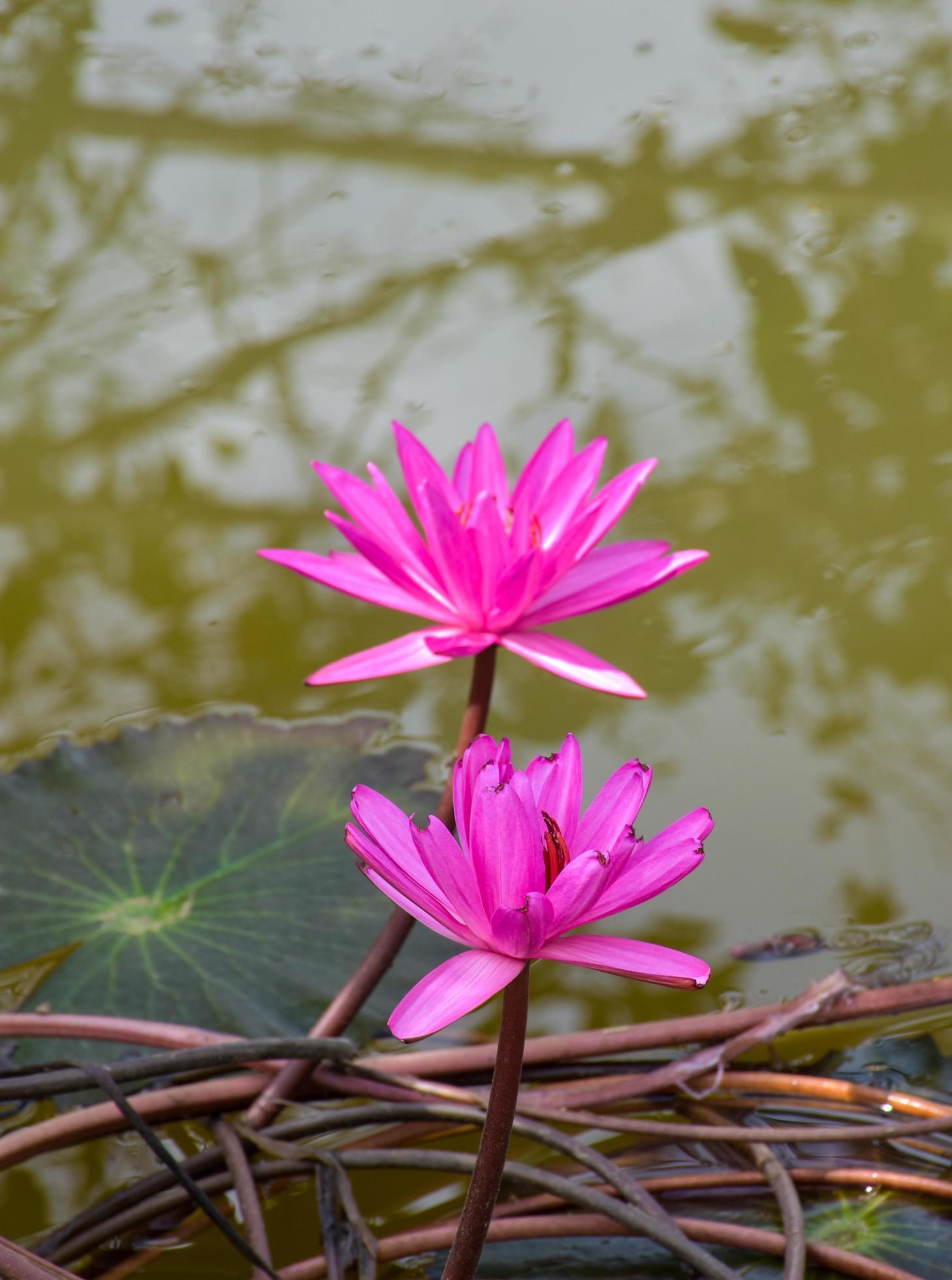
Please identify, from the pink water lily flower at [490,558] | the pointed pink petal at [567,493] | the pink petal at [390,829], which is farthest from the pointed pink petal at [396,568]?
the pink petal at [390,829]

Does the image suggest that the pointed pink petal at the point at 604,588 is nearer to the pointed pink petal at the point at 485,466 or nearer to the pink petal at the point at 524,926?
the pointed pink petal at the point at 485,466

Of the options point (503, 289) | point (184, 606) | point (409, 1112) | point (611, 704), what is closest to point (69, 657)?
point (184, 606)

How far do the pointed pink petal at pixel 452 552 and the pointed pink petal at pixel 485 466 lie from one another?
11cm

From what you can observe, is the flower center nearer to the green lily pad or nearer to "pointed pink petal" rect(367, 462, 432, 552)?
"pointed pink petal" rect(367, 462, 432, 552)

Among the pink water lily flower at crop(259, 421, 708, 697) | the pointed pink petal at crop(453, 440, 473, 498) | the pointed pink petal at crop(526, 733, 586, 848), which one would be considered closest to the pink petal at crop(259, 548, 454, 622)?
the pink water lily flower at crop(259, 421, 708, 697)

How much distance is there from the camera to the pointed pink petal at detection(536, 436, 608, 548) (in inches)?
41.6

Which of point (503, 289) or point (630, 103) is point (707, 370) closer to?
point (503, 289)

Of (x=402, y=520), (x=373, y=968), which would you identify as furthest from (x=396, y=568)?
(x=373, y=968)

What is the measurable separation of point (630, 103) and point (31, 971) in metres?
2.10

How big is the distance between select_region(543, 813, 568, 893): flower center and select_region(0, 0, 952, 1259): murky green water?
1.84ft

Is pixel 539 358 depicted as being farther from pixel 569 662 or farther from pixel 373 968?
pixel 373 968

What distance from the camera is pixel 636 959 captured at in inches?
25.0

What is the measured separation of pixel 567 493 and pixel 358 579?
20 centimetres

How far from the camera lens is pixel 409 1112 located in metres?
0.96
